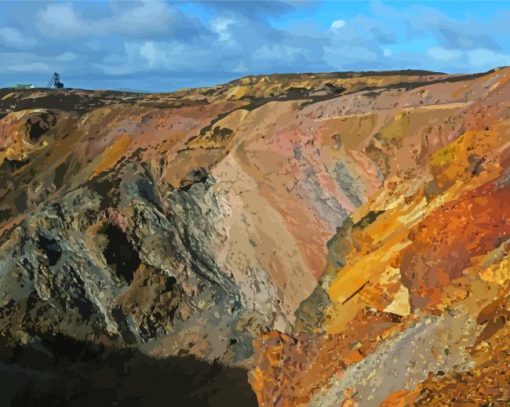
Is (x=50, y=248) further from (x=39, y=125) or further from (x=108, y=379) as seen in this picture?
(x=39, y=125)

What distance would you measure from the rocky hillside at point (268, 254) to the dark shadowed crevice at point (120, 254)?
5 centimetres

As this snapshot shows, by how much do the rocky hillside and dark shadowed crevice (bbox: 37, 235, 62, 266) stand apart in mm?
63

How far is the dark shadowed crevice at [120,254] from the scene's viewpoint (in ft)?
72.1

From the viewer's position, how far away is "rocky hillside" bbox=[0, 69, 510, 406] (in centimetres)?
1303

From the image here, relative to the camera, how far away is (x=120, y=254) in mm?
22125

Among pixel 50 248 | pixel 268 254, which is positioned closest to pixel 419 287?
pixel 268 254

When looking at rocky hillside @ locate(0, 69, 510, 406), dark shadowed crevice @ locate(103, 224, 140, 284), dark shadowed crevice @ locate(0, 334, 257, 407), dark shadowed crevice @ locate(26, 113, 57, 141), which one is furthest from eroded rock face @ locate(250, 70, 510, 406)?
dark shadowed crevice @ locate(26, 113, 57, 141)

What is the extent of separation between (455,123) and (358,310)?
6.67m

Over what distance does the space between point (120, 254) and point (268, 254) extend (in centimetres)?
622

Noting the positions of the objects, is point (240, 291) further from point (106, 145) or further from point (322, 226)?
point (106, 145)

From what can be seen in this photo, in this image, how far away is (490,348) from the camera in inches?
404

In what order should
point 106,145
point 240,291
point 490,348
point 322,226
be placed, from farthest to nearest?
point 106,145 < point 240,291 < point 322,226 < point 490,348

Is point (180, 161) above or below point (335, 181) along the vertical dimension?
above

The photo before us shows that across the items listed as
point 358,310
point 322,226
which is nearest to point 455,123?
point 322,226
